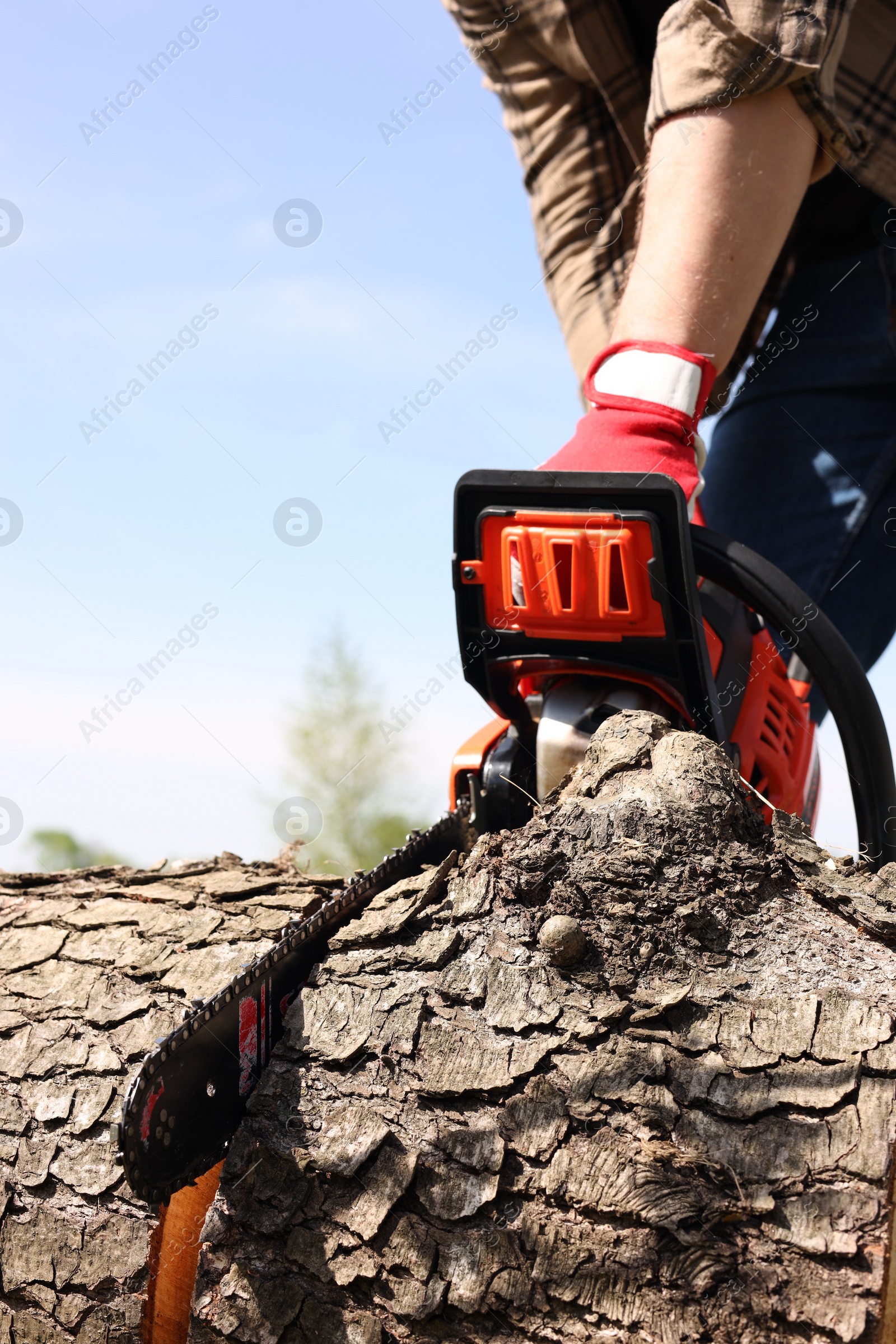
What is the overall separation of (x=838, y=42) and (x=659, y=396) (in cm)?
81

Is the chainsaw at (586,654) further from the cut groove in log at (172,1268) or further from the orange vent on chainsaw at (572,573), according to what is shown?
the cut groove in log at (172,1268)

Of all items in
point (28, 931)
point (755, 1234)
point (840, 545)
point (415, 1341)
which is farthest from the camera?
point (840, 545)

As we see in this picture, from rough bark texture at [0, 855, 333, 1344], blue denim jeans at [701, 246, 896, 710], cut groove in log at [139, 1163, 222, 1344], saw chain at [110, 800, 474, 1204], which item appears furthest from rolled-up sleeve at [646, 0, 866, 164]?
cut groove in log at [139, 1163, 222, 1344]

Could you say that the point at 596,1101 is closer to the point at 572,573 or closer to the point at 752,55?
the point at 572,573

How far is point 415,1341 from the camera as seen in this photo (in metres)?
1.28

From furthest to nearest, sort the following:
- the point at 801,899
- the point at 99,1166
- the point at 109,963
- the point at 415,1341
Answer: the point at 109,963 < the point at 99,1166 < the point at 801,899 < the point at 415,1341

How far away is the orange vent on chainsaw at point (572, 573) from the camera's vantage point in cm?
173

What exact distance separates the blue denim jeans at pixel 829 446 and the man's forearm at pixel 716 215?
3.97 feet

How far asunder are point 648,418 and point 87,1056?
1609 mm

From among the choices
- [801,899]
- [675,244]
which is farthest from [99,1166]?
[675,244]

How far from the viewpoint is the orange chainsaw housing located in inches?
68.2

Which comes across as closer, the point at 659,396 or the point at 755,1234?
the point at 755,1234

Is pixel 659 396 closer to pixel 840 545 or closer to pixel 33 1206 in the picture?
pixel 840 545

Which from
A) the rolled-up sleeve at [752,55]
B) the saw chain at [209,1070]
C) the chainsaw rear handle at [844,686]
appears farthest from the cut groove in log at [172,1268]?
the rolled-up sleeve at [752,55]
